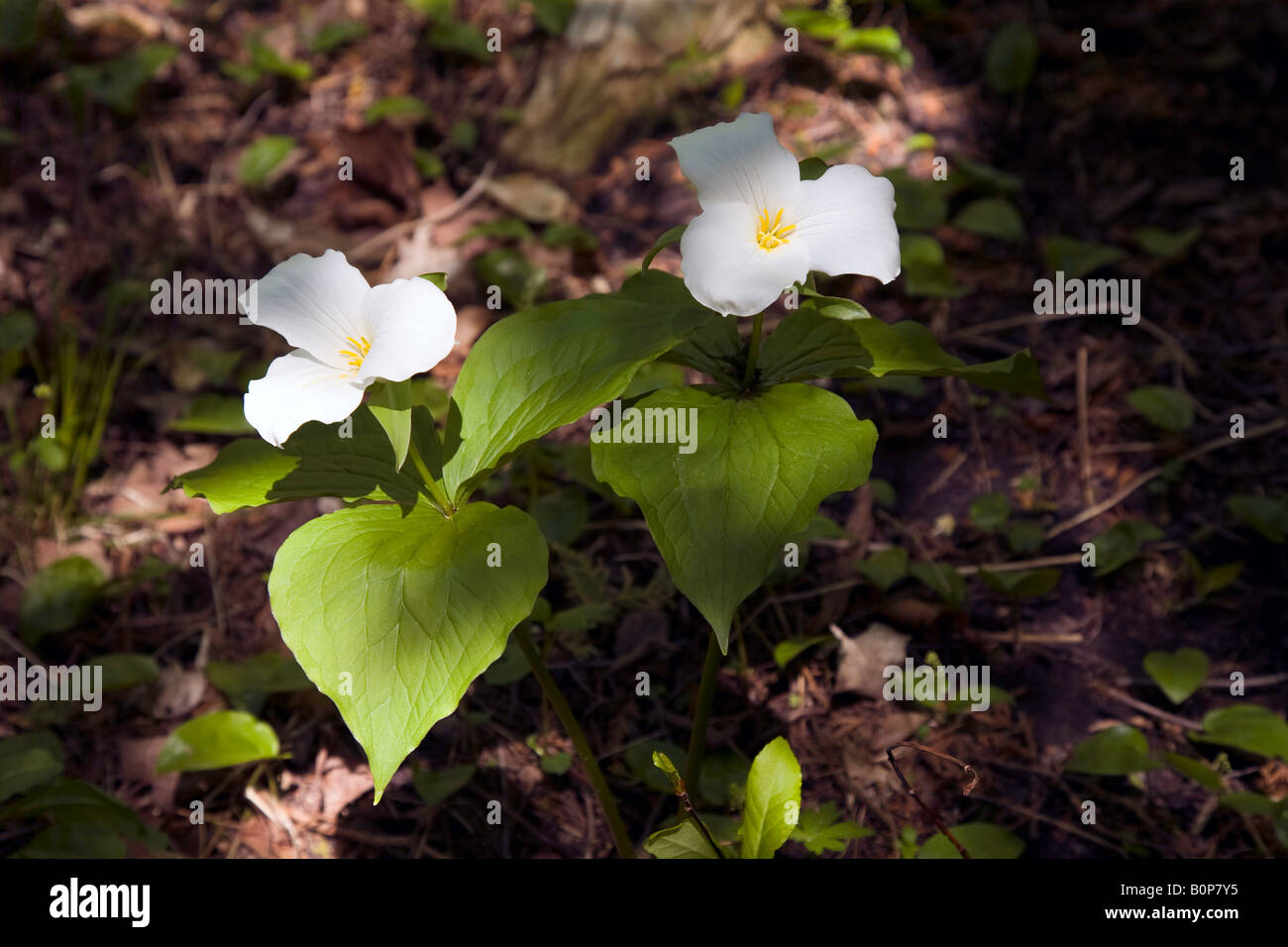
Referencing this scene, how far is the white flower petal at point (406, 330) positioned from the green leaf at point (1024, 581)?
156 cm

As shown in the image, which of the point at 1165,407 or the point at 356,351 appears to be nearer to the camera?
the point at 356,351

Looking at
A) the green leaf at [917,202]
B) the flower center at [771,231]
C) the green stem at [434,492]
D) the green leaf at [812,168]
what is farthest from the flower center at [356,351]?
the green leaf at [917,202]

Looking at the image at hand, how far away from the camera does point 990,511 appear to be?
8.96ft

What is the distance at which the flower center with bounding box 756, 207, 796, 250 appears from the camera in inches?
60.7

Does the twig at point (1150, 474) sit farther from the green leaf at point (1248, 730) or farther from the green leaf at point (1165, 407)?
the green leaf at point (1248, 730)

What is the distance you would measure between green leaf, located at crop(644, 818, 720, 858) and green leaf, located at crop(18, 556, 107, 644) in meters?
1.89

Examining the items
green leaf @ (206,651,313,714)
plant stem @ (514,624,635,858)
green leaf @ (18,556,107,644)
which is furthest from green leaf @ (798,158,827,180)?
green leaf @ (18,556,107,644)

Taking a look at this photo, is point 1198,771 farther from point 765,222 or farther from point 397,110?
point 397,110

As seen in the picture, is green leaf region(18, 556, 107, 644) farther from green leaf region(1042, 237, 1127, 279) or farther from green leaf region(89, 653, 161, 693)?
green leaf region(1042, 237, 1127, 279)

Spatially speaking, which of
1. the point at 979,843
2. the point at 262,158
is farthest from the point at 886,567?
the point at 262,158

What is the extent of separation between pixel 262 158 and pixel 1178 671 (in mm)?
3812

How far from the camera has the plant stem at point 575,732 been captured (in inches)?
67.1
